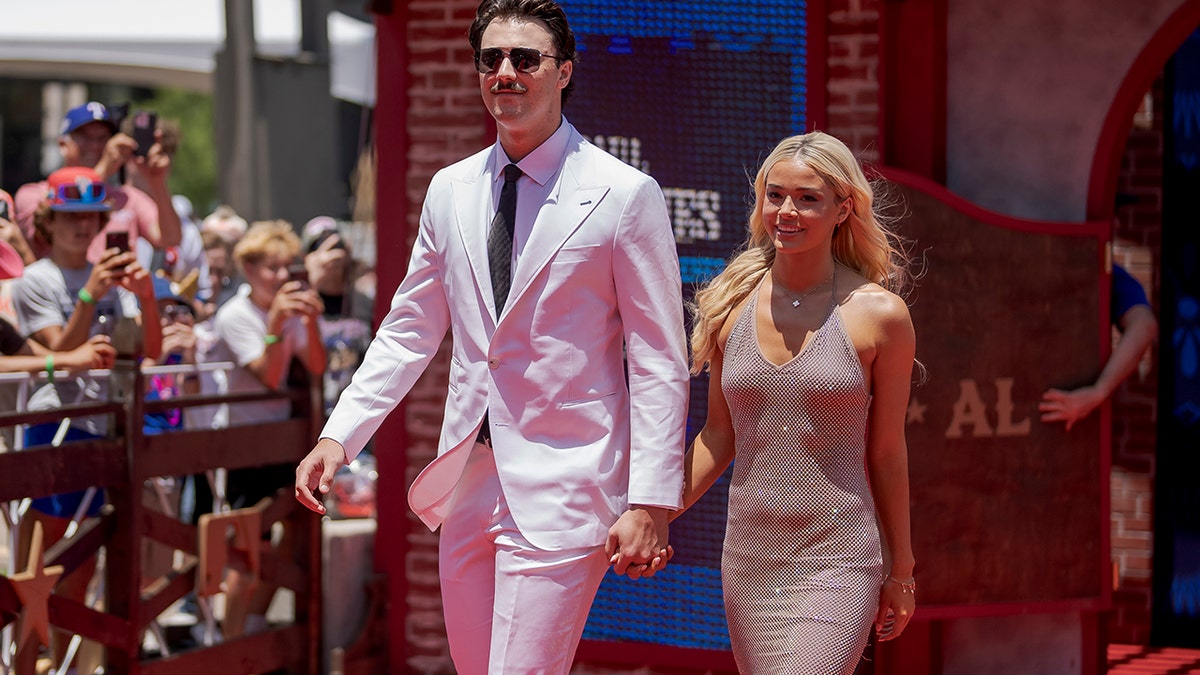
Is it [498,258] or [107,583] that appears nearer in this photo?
[498,258]

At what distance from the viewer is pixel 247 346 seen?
25.0 feet

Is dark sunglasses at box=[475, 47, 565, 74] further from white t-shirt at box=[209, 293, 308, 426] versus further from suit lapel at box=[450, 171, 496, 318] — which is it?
white t-shirt at box=[209, 293, 308, 426]

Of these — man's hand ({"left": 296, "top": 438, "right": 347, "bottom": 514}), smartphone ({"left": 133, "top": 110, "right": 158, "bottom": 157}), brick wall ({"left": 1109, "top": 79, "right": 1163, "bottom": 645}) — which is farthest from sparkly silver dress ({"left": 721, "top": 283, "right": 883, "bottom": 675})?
smartphone ({"left": 133, "top": 110, "right": 158, "bottom": 157})

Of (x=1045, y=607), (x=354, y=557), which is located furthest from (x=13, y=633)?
(x=1045, y=607)

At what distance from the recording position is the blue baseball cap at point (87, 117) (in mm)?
8141

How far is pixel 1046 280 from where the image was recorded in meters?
6.26

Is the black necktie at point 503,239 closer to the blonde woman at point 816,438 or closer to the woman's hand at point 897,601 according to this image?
the blonde woman at point 816,438

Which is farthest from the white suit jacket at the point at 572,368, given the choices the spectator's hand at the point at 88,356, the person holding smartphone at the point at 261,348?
the person holding smartphone at the point at 261,348

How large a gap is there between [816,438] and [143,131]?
5.36 meters

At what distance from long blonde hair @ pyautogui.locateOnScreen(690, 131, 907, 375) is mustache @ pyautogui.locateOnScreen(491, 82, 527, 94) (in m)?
0.66

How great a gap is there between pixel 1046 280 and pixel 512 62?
3.15 meters

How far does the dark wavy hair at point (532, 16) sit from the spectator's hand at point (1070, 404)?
306 centimetres

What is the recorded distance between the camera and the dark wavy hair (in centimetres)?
392

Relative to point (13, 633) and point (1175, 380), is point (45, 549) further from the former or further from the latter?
point (1175, 380)
